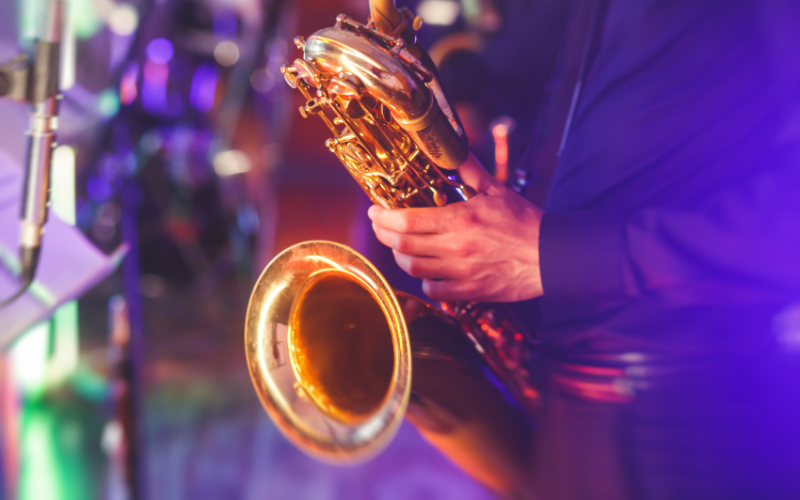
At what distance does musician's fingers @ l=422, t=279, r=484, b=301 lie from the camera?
0.84 meters

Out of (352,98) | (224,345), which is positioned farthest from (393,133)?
(224,345)

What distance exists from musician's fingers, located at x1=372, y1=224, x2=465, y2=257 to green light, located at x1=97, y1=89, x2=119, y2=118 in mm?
1277

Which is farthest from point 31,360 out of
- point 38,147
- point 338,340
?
point 338,340

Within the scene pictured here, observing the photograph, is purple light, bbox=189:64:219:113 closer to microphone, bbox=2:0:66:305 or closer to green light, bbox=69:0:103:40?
green light, bbox=69:0:103:40

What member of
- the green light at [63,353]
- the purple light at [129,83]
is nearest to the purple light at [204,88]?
the green light at [63,353]

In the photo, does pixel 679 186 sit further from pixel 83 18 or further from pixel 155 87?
pixel 155 87

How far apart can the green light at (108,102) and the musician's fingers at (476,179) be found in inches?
52.5

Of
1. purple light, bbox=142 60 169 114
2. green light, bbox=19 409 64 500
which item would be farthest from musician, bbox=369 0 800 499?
purple light, bbox=142 60 169 114

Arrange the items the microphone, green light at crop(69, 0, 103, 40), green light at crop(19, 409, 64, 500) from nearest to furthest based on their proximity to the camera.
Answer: the microphone → green light at crop(69, 0, 103, 40) → green light at crop(19, 409, 64, 500)

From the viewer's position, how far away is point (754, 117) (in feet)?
2.61

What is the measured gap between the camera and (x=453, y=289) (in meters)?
0.85

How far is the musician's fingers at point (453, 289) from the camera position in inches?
33.0

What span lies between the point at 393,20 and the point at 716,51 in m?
0.57

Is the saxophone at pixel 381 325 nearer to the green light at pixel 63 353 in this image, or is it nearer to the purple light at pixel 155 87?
the green light at pixel 63 353
